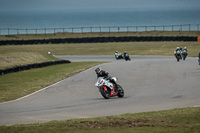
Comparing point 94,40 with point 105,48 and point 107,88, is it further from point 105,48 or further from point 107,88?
point 107,88

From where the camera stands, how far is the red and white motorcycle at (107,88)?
15.8 metres

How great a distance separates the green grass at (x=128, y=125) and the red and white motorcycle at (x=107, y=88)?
4119 millimetres

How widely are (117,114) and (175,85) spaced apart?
7946mm

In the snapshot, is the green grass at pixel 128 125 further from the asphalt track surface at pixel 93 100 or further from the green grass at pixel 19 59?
the green grass at pixel 19 59

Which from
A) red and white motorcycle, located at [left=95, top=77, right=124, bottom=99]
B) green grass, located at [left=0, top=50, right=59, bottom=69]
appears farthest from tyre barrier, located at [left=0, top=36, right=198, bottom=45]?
red and white motorcycle, located at [left=95, top=77, right=124, bottom=99]

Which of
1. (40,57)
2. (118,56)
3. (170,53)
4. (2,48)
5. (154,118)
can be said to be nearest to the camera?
(154,118)

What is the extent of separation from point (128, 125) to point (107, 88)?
6.30m

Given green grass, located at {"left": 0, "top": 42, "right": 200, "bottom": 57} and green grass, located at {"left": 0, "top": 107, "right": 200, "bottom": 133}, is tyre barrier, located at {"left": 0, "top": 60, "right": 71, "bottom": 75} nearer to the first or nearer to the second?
green grass, located at {"left": 0, "top": 107, "right": 200, "bottom": 133}

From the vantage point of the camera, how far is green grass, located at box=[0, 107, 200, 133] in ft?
30.6

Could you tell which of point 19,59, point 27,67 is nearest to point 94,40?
point 19,59

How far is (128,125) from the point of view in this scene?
9922 millimetres

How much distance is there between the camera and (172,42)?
199ft

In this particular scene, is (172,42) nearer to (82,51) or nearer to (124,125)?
(82,51)

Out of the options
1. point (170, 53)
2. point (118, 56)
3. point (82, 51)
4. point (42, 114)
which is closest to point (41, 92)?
point (42, 114)
